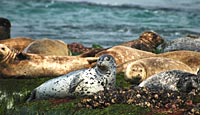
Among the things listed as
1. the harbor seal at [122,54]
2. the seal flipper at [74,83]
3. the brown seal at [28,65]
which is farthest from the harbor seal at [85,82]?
the harbor seal at [122,54]

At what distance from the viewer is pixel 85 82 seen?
701cm

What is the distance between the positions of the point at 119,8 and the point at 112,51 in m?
31.3

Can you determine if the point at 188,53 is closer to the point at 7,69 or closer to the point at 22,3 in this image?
the point at 7,69

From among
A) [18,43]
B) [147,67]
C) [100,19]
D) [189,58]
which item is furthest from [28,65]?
[100,19]

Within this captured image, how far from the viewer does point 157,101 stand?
19.7 ft


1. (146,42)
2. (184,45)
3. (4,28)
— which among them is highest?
(4,28)

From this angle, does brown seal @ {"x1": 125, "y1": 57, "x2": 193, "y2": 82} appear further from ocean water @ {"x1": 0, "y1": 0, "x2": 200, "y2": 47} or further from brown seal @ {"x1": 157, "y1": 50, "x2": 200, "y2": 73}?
ocean water @ {"x1": 0, "y1": 0, "x2": 200, "y2": 47}

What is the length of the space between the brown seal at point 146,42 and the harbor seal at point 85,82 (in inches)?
270

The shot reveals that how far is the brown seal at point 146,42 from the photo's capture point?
14188 mm

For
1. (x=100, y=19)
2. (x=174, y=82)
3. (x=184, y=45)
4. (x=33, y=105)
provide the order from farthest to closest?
(x=100, y=19) < (x=184, y=45) < (x=174, y=82) < (x=33, y=105)

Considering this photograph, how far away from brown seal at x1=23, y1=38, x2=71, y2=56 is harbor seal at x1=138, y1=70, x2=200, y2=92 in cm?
406

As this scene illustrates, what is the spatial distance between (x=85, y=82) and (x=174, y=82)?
3.81 ft

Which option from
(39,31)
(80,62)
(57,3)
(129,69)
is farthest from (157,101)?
(57,3)

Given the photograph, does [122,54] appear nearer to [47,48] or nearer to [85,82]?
[47,48]
